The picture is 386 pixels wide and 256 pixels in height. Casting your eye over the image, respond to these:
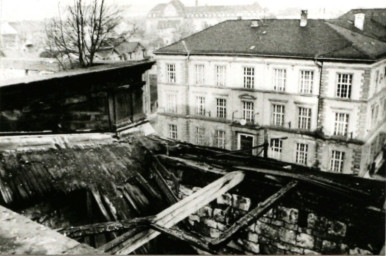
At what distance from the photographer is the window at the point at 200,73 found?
77.0ft

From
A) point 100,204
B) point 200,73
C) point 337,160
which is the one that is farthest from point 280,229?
point 200,73

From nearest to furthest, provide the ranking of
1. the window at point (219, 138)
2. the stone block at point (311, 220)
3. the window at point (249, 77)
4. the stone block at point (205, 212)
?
the stone block at point (311, 220) < the stone block at point (205, 212) < the window at point (249, 77) < the window at point (219, 138)

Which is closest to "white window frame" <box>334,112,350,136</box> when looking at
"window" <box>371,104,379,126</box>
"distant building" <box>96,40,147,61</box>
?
"window" <box>371,104,379,126</box>

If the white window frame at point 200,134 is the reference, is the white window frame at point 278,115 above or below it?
above

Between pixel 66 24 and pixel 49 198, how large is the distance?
17610mm

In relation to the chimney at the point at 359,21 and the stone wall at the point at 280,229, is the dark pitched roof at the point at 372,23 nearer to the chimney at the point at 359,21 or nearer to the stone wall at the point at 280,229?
the chimney at the point at 359,21

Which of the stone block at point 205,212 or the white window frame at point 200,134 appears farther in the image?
the white window frame at point 200,134

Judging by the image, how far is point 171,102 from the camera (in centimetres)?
2530

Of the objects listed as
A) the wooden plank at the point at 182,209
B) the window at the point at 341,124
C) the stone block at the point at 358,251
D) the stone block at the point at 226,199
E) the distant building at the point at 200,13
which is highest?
the distant building at the point at 200,13

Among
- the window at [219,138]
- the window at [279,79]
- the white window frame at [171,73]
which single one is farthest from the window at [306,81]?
the white window frame at [171,73]

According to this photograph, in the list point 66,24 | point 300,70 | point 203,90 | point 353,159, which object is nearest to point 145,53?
point 203,90

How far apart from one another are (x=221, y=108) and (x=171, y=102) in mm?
4000

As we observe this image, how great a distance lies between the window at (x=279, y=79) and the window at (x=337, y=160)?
4.63m

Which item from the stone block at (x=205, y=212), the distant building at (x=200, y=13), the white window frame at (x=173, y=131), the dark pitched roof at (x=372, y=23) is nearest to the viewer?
the stone block at (x=205, y=212)
